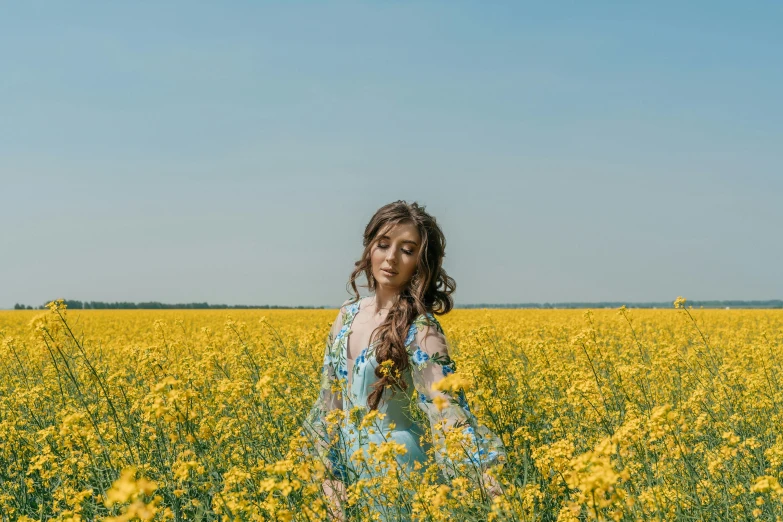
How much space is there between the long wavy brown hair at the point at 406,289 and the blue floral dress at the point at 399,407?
0.05 metres

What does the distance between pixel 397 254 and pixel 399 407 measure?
792 mm

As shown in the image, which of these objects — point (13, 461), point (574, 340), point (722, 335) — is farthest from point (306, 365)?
point (722, 335)

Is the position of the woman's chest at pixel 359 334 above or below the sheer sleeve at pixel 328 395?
above

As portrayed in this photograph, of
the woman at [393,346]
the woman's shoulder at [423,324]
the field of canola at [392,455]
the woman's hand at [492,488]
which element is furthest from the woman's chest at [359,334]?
the woman's hand at [492,488]

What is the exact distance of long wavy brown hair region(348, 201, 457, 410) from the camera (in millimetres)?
3305

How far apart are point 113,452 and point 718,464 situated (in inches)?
116

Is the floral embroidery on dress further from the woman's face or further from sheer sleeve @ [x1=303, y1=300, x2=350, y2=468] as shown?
the woman's face

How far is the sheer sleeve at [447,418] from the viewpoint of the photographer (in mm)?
2514

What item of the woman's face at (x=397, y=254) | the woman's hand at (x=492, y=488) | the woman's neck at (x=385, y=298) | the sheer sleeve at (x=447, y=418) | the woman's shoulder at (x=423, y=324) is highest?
the woman's face at (x=397, y=254)

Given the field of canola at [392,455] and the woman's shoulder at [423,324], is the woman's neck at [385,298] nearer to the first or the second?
the woman's shoulder at [423,324]

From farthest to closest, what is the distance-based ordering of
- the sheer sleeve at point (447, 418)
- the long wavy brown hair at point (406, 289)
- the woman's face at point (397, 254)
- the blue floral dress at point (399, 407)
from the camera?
the woman's face at point (397, 254) < the long wavy brown hair at point (406, 289) < the blue floral dress at point (399, 407) < the sheer sleeve at point (447, 418)

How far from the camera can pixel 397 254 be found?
3494 millimetres

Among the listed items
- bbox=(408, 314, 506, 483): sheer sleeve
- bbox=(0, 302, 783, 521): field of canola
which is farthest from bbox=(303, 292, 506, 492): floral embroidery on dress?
bbox=(0, 302, 783, 521): field of canola

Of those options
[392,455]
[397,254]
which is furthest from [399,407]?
[392,455]
